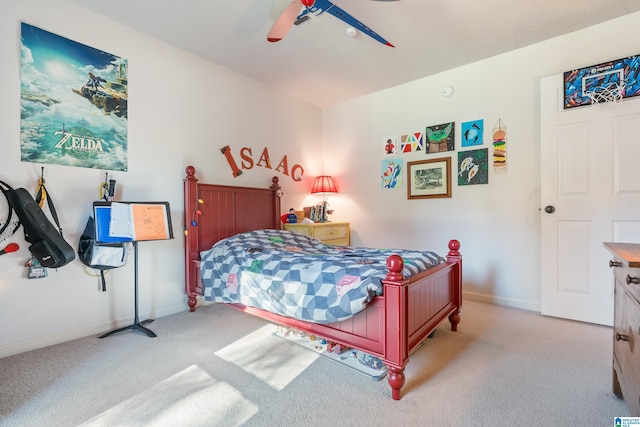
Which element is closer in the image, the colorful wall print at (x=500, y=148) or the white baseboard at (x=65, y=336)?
the white baseboard at (x=65, y=336)

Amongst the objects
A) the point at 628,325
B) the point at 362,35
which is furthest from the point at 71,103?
the point at 628,325

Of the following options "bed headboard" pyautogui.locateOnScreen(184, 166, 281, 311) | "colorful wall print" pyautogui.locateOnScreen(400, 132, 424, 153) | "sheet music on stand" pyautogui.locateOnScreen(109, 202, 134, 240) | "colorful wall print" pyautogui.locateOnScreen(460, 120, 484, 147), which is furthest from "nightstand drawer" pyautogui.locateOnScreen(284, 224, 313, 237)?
"colorful wall print" pyautogui.locateOnScreen(460, 120, 484, 147)

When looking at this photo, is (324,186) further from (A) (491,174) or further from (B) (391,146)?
(A) (491,174)

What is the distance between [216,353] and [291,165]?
2.56 meters

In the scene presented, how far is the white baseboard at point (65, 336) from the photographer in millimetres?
1975

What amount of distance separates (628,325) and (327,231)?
110 inches

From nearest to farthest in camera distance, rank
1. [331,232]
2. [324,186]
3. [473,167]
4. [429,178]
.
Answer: [473,167] < [429,178] < [331,232] < [324,186]

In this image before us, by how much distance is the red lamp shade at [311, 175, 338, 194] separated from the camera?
4.11 meters

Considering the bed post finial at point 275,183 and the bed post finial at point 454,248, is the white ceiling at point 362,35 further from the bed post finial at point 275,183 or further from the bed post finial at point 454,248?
the bed post finial at point 454,248

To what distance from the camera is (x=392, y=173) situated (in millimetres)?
3746

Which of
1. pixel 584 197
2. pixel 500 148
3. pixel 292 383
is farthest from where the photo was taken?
pixel 500 148

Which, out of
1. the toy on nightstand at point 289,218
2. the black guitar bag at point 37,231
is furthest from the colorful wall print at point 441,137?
the black guitar bag at point 37,231

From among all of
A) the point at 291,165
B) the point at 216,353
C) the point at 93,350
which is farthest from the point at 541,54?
the point at 93,350

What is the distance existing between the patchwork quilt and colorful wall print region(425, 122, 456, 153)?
5.19 ft
